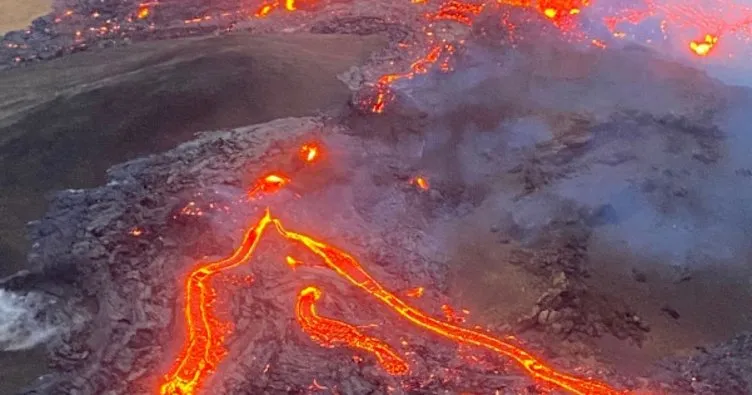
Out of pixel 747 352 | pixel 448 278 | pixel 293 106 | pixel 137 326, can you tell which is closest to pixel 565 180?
pixel 448 278

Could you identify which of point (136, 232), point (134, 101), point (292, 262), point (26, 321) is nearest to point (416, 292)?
point (292, 262)

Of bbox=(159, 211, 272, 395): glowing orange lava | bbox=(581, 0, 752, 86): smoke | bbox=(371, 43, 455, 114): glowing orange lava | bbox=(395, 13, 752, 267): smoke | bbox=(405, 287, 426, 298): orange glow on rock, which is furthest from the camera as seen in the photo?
bbox=(581, 0, 752, 86): smoke

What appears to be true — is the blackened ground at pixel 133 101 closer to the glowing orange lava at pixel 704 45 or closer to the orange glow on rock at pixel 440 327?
the orange glow on rock at pixel 440 327

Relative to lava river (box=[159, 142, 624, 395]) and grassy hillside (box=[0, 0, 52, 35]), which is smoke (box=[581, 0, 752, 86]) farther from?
grassy hillside (box=[0, 0, 52, 35])

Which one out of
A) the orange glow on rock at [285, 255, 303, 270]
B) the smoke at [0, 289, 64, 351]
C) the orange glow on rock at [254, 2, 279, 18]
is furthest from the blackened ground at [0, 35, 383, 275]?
the orange glow on rock at [285, 255, 303, 270]

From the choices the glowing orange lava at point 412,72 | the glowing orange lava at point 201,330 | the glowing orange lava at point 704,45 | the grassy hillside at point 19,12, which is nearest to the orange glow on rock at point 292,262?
the glowing orange lava at point 201,330

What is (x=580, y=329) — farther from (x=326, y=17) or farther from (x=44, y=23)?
(x=44, y=23)
